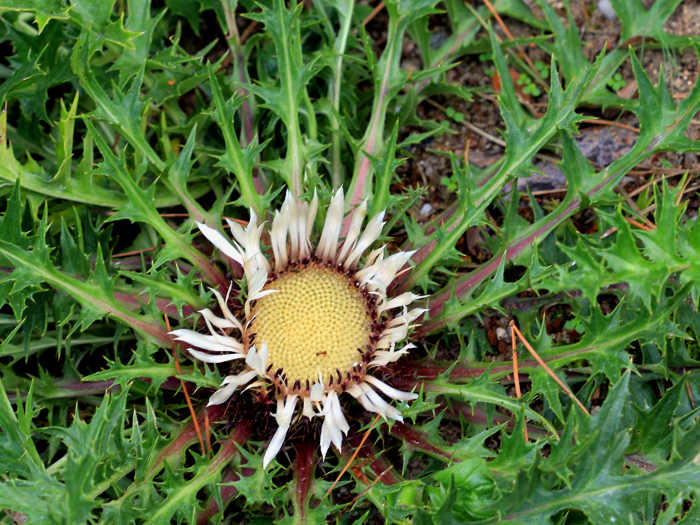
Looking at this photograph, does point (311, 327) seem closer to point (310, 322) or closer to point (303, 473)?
point (310, 322)

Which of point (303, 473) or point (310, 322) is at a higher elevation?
point (310, 322)

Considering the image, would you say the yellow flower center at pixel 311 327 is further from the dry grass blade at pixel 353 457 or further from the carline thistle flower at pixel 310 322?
the dry grass blade at pixel 353 457

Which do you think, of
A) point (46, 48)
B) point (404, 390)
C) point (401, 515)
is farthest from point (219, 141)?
point (401, 515)

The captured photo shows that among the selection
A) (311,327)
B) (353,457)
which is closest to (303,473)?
(353,457)

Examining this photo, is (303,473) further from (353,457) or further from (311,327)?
(311,327)

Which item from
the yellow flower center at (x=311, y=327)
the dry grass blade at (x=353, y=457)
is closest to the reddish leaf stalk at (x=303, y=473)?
the dry grass blade at (x=353, y=457)

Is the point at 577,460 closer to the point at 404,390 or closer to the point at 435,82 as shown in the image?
the point at 404,390

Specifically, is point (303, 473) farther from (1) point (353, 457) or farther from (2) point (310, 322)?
(2) point (310, 322)
